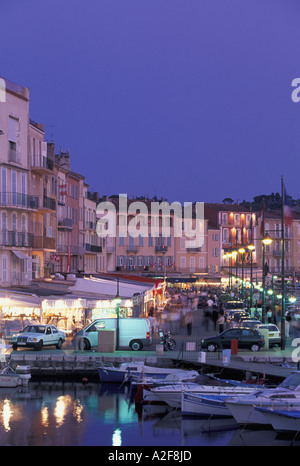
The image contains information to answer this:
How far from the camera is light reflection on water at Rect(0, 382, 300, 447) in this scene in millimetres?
26859

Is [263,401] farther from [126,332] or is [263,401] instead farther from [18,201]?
[18,201]

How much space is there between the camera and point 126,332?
40938 millimetres

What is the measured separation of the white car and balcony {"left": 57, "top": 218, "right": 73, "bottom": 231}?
27.6 m

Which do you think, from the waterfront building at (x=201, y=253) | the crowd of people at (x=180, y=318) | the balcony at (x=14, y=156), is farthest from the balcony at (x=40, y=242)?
the waterfront building at (x=201, y=253)

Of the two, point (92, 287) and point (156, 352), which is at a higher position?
point (92, 287)

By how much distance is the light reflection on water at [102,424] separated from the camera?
2686 centimetres

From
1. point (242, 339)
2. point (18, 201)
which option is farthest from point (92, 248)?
point (242, 339)

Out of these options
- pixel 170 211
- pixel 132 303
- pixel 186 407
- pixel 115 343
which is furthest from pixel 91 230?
pixel 186 407

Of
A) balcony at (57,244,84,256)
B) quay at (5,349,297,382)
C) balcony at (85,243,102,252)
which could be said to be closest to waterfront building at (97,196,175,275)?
balcony at (85,243,102,252)

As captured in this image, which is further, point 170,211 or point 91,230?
point 170,211

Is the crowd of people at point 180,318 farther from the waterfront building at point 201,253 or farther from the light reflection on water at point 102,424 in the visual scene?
the waterfront building at point 201,253

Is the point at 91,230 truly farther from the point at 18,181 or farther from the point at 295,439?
the point at 295,439
